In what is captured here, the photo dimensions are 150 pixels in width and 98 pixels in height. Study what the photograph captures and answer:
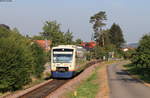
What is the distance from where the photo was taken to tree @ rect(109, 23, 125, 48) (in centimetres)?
13412

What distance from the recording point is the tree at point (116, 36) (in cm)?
13412

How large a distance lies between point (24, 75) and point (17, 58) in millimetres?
1960

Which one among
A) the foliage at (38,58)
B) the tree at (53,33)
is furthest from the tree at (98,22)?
the foliage at (38,58)

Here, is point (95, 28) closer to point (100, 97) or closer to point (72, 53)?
point (72, 53)

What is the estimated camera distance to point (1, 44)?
22.5m

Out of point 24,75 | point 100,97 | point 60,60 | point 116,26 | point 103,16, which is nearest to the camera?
point 100,97

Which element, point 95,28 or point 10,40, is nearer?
point 10,40

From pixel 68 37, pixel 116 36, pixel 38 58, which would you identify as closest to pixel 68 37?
pixel 68 37

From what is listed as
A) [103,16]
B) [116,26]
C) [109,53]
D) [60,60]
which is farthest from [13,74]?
[116,26]

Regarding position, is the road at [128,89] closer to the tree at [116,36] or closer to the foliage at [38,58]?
the foliage at [38,58]

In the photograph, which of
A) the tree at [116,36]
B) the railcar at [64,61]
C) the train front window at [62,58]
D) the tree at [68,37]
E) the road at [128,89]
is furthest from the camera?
the tree at [116,36]

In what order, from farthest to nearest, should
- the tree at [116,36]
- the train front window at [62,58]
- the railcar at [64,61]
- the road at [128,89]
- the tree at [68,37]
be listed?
the tree at [116,36] → the tree at [68,37] → the train front window at [62,58] → the railcar at [64,61] → the road at [128,89]

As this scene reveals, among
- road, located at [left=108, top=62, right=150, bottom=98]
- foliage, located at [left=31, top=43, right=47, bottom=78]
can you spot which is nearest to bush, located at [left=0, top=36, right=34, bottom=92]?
road, located at [left=108, top=62, right=150, bottom=98]

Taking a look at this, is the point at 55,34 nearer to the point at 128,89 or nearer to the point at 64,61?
the point at 64,61
